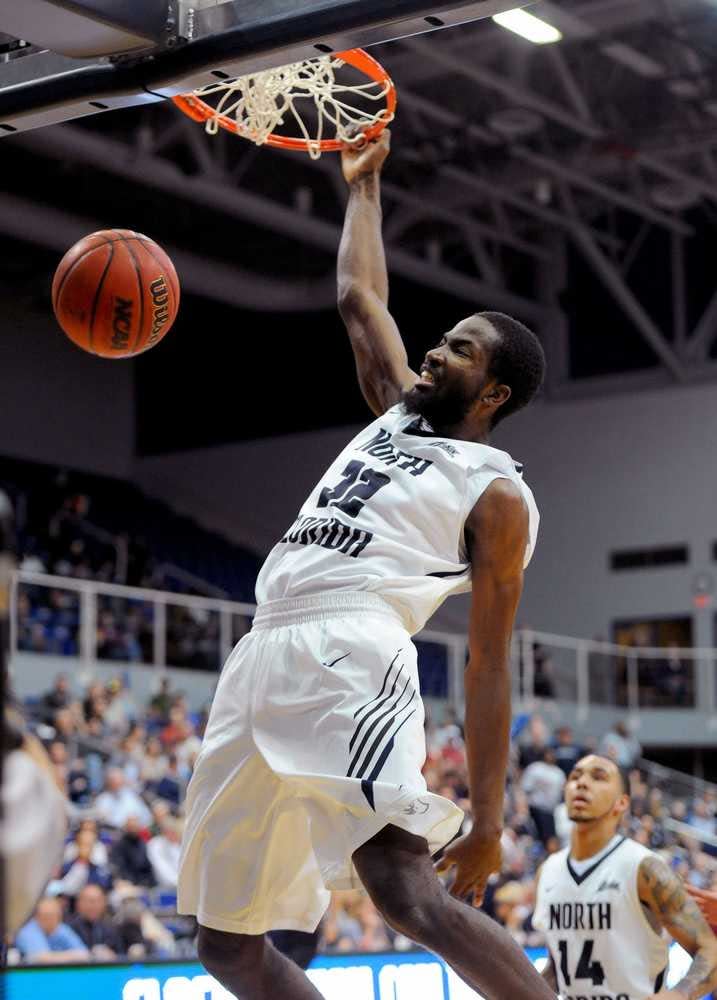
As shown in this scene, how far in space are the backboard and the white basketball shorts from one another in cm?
132

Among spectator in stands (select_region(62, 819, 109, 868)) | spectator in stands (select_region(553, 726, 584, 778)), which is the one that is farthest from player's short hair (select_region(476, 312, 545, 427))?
spectator in stands (select_region(553, 726, 584, 778))

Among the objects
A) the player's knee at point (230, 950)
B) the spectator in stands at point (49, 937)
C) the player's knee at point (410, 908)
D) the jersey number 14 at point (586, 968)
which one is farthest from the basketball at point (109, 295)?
the spectator in stands at point (49, 937)

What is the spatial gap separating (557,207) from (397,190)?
3298 mm

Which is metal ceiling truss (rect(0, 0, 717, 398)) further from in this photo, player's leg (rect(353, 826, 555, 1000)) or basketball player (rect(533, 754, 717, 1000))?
player's leg (rect(353, 826, 555, 1000))

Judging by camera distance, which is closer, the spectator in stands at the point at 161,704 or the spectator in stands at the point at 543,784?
the spectator in stands at the point at 161,704

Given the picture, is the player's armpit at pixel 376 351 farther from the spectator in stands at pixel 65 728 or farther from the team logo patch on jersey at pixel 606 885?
the spectator in stands at pixel 65 728

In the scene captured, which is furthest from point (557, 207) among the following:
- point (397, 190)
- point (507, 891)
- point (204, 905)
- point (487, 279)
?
point (204, 905)

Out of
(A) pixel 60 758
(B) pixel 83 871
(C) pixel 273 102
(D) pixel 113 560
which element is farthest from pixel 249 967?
(D) pixel 113 560

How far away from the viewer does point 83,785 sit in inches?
457

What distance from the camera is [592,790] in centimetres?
614

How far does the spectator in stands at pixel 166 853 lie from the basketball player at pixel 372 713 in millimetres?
7292

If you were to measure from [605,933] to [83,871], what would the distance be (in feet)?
16.5

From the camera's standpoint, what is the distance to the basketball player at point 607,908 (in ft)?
18.9

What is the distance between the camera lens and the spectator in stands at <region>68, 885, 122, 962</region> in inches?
371
